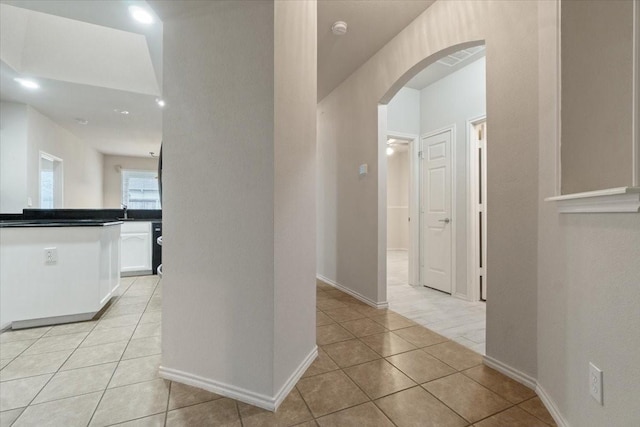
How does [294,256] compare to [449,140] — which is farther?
[449,140]

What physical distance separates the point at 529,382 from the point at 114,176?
9.83 meters

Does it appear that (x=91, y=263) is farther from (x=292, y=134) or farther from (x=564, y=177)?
(x=564, y=177)

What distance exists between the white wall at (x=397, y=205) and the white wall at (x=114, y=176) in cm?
734

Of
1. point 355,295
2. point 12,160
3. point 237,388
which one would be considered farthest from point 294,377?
point 12,160

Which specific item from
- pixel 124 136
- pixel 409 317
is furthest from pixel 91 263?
pixel 124 136

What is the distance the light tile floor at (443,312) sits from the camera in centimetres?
234

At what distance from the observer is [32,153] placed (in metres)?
4.48

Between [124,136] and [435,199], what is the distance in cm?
657

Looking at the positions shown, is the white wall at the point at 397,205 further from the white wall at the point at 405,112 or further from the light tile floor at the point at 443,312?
the white wall at the point at 405,112

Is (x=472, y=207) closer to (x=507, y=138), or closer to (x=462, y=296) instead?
(x=462, y=296)

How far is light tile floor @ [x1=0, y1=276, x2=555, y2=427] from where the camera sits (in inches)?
53.5

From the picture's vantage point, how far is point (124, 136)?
20.6ft

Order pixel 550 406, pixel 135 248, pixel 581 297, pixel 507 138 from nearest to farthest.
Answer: pixel 581 297
pixel 550 406
pixel 507 138
pixel 135 248

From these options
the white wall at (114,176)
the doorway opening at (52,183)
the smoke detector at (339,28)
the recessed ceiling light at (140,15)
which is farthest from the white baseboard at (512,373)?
the white wall at (114,176)
